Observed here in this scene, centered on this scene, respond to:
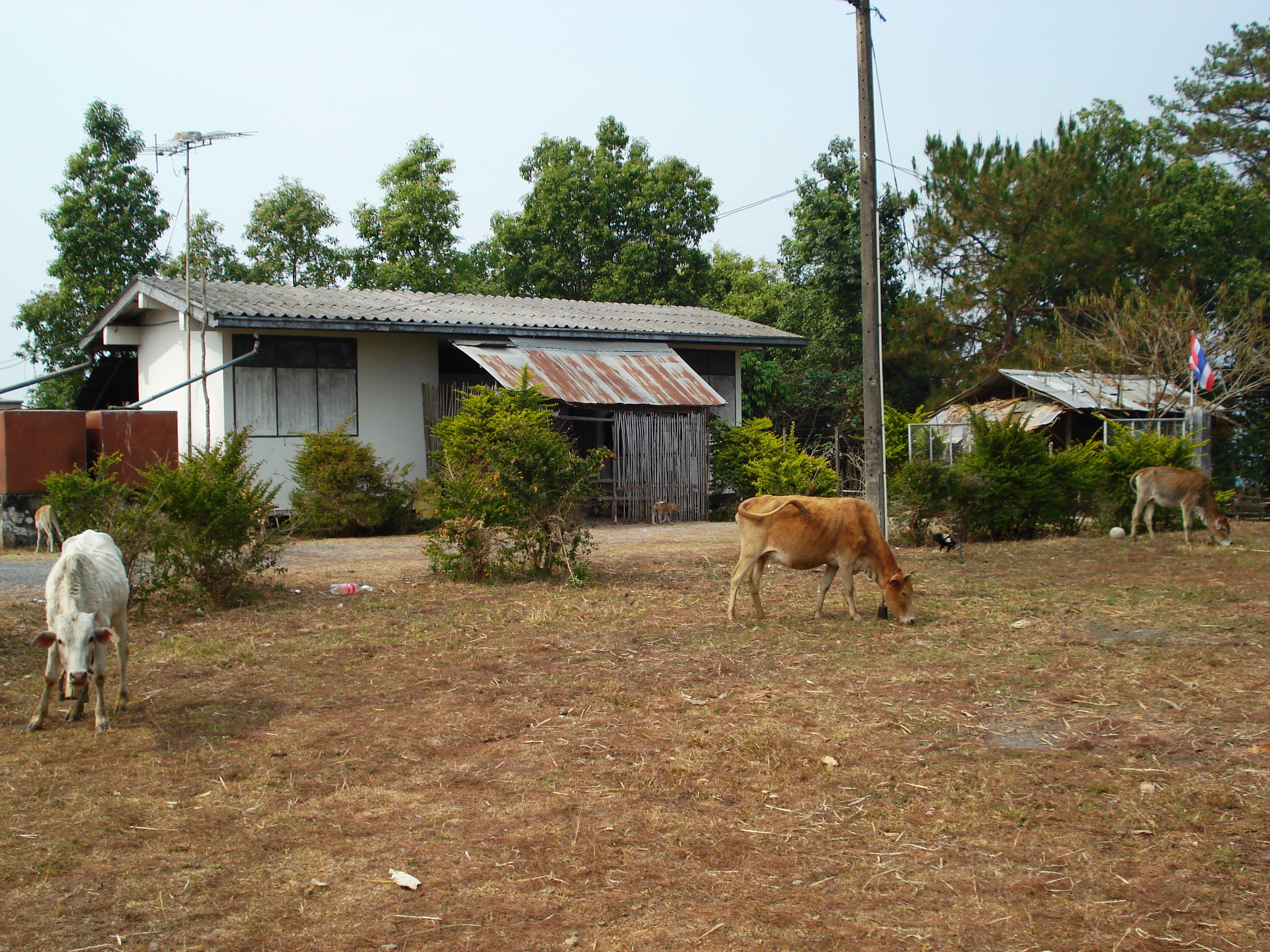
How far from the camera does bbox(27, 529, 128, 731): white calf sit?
6.06 metres

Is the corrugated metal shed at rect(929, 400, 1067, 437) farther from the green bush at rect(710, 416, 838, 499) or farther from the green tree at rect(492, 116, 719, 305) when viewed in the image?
the green tree at rect(492, 116, 719, 305)

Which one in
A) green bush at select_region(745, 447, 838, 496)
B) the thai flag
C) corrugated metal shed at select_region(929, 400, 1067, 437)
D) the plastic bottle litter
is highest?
the thai flag

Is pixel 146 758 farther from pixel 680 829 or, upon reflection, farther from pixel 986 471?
pixel 986 471

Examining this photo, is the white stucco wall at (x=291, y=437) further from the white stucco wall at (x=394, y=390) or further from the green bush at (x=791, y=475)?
the green bush at (x=791, y=475)

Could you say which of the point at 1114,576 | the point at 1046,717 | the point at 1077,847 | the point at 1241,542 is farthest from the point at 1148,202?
the point at 1077,847

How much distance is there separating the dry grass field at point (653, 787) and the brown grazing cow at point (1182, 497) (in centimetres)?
626

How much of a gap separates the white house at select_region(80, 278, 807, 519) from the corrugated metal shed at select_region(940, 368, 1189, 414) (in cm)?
656

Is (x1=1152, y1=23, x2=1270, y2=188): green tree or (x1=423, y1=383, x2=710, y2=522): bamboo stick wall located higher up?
(x1=1152, y1=23, x2=1270, y2=188): green tree

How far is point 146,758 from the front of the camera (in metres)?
5.71

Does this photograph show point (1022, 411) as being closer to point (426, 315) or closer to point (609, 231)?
point (426, 315)

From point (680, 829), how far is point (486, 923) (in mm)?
1134

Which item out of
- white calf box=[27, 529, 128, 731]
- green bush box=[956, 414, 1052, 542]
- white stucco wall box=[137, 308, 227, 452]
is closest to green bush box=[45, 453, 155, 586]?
white calf box=[27, 529, 128, 731]

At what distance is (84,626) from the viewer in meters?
6.08

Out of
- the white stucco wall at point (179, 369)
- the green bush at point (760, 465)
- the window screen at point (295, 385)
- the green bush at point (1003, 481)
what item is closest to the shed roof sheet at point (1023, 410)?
the green bush at point (760, 465)
